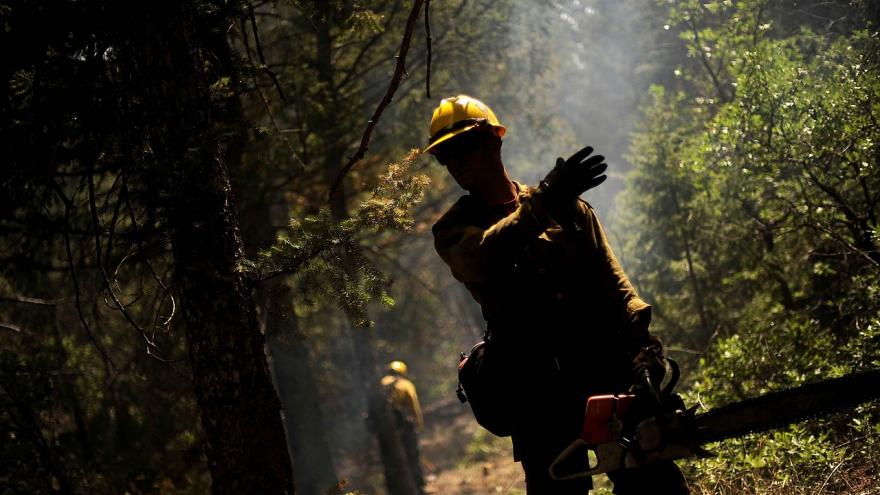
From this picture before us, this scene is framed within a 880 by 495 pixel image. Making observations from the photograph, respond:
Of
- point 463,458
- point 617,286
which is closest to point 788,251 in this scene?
point 617,286

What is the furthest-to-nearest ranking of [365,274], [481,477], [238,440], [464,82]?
1. [464,82]
2. [481,477]
3. [365,274]
4. [238,440]

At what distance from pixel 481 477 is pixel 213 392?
12296mm

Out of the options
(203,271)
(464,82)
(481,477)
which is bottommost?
(481,477)

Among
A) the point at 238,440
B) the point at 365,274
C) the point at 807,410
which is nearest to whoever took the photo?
the point at 807,410

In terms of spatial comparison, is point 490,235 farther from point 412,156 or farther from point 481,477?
point 481,477

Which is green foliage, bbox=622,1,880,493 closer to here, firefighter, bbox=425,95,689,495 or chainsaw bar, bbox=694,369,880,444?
chainsaw bar, bbox=694,369,880,444

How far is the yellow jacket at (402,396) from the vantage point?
12875 mm

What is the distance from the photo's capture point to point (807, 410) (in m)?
2.77

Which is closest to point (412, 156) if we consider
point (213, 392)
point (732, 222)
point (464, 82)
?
point (213, 392)

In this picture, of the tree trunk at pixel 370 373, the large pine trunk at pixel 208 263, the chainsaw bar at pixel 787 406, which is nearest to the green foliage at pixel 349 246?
the large pine trunk at pixel 208 263

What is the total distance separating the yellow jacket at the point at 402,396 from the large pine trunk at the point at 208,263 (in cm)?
942

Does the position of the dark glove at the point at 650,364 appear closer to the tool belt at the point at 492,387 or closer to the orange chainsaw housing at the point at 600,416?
the orange chainsaw housing at the point at 600,416

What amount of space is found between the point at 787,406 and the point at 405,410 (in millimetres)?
10926

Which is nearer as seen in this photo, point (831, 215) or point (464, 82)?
point (831, 215)
